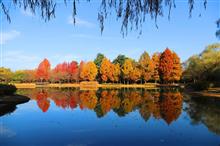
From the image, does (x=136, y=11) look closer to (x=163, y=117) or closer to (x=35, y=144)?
(x=35, y=144)

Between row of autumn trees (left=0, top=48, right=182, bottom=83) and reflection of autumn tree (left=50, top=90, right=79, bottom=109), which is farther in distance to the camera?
row of autumn trees (left=0, top=48, right=182, bottom=83)

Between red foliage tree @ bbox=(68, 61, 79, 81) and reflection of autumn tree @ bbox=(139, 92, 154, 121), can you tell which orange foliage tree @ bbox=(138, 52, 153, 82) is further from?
reflection of autumn tree @ bbox=(139, 92, 154, 121)

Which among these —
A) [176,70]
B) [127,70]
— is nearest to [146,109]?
[176,70]

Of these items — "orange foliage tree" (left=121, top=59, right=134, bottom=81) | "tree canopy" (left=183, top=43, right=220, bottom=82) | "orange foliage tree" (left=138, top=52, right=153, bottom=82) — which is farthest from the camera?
"orange foliage tree" (left=121, top=59, right=134, bottom=81)

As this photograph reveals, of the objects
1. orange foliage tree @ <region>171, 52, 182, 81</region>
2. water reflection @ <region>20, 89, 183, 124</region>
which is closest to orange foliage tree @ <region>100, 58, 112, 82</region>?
orange foliage tree @ <region>171, 52, 182, 81</region>

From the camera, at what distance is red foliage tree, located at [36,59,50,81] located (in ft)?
303

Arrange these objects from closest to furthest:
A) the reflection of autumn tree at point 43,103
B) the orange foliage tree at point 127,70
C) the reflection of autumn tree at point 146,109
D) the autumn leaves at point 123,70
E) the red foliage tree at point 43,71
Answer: the reflection of autumn tree at point 146,109
the reflection of autumn tree at point 43,103
the autumn leaves at point 123,70
the orange foliage tree at point 127,70
the red foliage tree at point 43,71

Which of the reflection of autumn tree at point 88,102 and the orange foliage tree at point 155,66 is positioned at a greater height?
the orange foliage tree at point 155,66

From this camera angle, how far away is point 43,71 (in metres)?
92.8

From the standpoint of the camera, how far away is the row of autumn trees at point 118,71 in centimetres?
6781

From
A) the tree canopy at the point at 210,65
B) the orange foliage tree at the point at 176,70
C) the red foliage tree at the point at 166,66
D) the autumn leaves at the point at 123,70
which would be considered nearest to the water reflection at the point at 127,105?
the tree canopy at the point at 210,65

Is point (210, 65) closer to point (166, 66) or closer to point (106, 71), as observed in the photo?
point (166, 66)

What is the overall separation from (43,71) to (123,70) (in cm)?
3120

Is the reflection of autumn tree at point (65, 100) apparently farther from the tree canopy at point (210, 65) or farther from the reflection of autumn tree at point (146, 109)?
the tree canopy at point (210, 65)
